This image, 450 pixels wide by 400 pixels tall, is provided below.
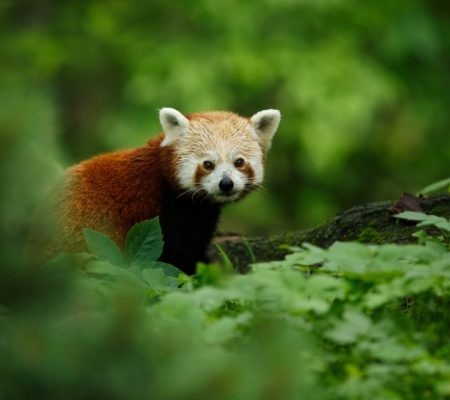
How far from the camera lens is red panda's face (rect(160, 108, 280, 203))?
5.36 m

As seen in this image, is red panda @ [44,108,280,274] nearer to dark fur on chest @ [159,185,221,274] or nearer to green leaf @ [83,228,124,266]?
dark fur on chest @ [159,185,221,274]

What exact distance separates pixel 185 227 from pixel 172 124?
646mm

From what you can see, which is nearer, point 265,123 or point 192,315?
point 192,315

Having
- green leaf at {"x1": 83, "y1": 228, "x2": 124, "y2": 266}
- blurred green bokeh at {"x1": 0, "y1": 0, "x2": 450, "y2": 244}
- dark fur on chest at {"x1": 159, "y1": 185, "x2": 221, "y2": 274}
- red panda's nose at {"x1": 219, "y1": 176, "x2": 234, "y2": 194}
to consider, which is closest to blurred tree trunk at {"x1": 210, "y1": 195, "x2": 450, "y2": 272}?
dark fur on chest at {"x1": 159, "y1": 185, "x2": 221, "y2": 274}

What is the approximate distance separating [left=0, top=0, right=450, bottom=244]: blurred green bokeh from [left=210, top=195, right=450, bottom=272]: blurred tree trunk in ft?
22.1

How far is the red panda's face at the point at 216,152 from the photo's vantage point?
17.6 ft

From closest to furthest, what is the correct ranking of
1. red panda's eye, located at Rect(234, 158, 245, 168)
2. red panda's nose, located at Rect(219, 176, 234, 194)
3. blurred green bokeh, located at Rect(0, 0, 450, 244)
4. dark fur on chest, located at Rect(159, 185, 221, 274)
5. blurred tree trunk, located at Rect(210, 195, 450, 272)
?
blurred tree trunk, located at Rect(210, 195, 450, 272) < dark fur on chest, located at Rect(159, 185, 221, 274) < red panda's nose, located at Rect(219, 176, 234, 194) < red panda's eye, located at Rect(234, 158, 245, 168) < blurred green bokeh, located at Rect(0, 0, 450, 244)

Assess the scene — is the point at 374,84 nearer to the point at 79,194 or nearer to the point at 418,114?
the point at 418,114

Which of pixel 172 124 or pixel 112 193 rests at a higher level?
pixel 172 124

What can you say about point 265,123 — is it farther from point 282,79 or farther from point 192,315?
point 282,79

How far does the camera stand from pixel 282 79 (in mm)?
13109

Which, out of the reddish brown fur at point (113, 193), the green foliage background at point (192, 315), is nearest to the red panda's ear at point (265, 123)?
the reddish brown fur at point (113, 193)

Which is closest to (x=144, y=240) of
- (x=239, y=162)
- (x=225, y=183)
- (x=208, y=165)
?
(x=225, y=183)

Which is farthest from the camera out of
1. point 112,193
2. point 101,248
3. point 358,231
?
point 112,193
